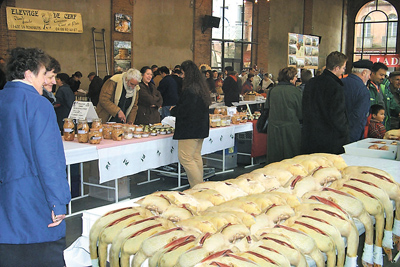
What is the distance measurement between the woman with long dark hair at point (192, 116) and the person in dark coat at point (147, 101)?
169 cm

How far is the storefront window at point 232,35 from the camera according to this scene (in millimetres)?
16434

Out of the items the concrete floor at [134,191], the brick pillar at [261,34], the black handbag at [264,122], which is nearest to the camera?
the concrete floor at [134,191]

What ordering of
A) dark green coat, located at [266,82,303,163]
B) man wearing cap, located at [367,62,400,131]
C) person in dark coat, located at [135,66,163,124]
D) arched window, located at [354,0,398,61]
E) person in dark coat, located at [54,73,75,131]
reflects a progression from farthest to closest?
arched window, located at [354,0,398,61] < person in dark coat, located at [135,66,163,124] < person in dark coat, located at [54,73,75,131] < man wearing cap, located at [367,62,400,131] < dark green coat, located at [266,82,303,163]

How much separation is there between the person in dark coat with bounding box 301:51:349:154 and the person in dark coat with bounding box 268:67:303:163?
0.73 meters

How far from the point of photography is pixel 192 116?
4.75 m

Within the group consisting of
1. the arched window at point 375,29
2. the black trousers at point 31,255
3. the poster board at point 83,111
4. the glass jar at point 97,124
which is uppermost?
the arched window at point 375,29

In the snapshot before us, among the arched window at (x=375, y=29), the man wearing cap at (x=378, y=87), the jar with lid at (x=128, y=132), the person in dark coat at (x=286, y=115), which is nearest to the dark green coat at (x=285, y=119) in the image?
the person in dark coat at (x=286, y=115)

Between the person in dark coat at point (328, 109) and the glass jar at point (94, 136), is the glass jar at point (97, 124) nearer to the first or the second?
the glass jar at point (94, 136)

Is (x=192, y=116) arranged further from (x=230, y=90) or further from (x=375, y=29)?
(x=375, y=29)

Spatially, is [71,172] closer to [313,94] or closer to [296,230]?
[313,94]

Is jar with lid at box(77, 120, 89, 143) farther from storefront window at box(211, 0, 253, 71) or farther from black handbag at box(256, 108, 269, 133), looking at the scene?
storefront window at box(211, 0, 253, 71)

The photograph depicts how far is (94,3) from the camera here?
11.5m

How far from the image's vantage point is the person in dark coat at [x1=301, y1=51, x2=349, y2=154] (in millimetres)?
4121

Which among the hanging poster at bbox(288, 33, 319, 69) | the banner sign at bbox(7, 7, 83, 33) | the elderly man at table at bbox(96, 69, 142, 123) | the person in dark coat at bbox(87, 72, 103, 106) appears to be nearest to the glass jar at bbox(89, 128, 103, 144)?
the elderly man at table at bbox(96, 69, 142, 123)
